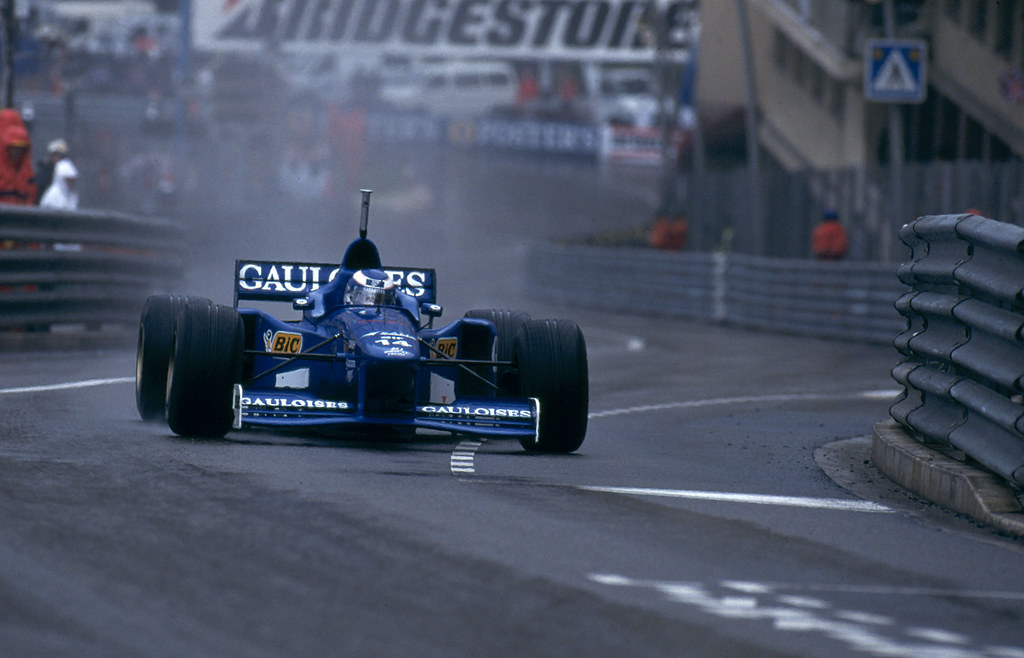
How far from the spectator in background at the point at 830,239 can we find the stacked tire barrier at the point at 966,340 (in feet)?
52.2

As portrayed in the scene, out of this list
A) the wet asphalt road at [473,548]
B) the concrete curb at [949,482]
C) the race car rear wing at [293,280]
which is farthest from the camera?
the race car rear wing at [293,280]

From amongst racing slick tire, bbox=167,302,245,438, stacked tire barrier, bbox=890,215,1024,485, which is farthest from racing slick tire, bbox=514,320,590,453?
stacked tire barrier, bbox=890,215,1024,485

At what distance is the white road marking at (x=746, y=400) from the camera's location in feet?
43.6

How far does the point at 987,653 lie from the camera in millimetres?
5020

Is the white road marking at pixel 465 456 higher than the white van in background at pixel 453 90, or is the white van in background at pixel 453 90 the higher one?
the white van in background at pixel 453 90

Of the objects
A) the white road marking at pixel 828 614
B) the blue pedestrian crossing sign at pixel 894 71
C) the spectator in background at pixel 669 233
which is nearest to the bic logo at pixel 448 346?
the white road marking at pixel 828 614

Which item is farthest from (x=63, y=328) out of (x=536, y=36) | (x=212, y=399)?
(x=536, y=36)

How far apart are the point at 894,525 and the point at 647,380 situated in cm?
895

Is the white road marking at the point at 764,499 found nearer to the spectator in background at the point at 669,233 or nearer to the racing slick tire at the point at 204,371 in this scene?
the racing slick tire at the point at 204,371

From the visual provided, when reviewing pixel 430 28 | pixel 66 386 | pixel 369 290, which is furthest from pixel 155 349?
pixel 430 28

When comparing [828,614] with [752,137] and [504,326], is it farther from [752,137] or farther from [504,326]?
[752,137]

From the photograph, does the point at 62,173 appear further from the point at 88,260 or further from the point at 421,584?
the point at 421,584

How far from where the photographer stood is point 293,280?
1128cm

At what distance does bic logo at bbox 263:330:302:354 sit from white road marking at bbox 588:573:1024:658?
478 centimetres
